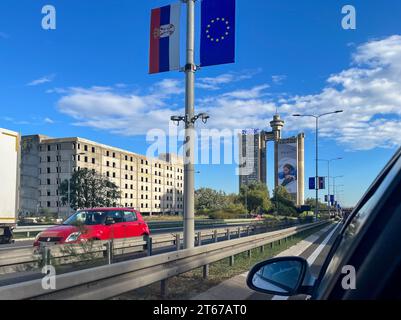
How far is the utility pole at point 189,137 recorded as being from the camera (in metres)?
11.3

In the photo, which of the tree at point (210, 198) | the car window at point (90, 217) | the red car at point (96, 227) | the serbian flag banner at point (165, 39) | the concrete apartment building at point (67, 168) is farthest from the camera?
the tree at point (210, 198)

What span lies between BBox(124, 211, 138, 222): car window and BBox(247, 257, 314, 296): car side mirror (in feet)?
48.5

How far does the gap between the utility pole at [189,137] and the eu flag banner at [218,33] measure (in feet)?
1.03

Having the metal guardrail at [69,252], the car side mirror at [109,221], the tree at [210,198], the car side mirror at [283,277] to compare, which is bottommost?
the tree at [210,198]

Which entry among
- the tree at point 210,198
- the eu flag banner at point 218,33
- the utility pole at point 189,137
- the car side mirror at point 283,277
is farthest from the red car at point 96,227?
the tree at point 210,198

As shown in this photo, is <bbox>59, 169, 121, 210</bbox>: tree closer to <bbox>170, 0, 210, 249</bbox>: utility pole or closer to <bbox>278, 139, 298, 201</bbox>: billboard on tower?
<bbox>278, 139, 298, 201</bbox>: billboard on tower

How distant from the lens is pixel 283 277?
9.36 feet

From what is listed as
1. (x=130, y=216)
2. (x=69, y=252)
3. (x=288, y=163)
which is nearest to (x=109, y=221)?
(x=130, y=216)

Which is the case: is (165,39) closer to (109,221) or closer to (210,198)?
(109,221)

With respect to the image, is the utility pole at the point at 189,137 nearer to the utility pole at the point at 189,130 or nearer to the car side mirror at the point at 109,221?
the utility pole at the point at 189,130
